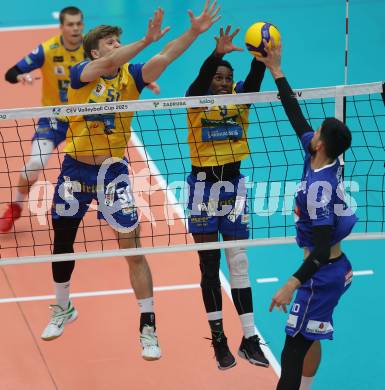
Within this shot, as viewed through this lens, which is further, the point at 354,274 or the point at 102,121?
the point at 354,274

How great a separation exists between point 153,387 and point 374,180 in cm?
489

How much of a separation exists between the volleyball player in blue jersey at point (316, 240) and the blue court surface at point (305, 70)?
122 cm

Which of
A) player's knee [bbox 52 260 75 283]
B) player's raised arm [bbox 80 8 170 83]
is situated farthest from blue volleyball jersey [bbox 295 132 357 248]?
player's knee [bbox 52 260 75 283]

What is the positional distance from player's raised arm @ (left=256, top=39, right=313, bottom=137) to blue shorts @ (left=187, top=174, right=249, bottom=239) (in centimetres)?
93

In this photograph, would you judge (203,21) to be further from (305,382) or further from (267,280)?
(267,280)

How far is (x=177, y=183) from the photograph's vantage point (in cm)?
1164

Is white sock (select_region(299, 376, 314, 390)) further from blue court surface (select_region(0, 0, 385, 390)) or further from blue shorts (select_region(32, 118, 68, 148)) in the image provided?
blue shorts (select_region(32, 118, 68, 148))

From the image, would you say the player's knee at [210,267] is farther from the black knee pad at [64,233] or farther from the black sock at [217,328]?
the black knee pad at [64,233]

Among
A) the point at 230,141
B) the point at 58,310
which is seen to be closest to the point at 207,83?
the point at 230,141

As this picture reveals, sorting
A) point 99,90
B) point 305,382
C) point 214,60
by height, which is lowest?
point 305,382

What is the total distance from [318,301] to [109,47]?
2.64 metres

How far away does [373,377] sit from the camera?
26.1 ft

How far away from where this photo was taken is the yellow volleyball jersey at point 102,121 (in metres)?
7.25

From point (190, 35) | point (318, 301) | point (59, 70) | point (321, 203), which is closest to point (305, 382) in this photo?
point (318, 301)
